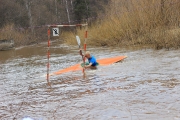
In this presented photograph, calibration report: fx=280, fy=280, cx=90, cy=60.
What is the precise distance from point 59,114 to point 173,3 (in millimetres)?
11803

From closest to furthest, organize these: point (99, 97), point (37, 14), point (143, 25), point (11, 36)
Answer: point (99, 97) < point (143, 25) < point (11, 36) < point (37, 14)

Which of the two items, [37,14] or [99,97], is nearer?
[99,97]

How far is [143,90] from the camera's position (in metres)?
5.68

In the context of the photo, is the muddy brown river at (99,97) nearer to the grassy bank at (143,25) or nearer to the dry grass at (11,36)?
the grassy bank at (143,25)

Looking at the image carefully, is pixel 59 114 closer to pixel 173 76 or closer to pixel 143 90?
pixel 143 90

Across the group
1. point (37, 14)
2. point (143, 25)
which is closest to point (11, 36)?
point (37, 14)

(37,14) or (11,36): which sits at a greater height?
(37,14)

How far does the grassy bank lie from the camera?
44.5ft

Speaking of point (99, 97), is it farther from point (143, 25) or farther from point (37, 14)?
point (37, 14)

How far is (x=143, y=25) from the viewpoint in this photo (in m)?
15.8

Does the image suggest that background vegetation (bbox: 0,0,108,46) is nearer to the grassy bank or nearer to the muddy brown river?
the grassy bank

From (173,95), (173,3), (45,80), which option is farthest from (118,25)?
(173,95)

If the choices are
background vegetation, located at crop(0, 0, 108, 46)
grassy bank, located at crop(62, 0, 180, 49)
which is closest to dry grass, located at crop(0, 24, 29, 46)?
background vegetation, located at crop(0, 0, 108, 46)

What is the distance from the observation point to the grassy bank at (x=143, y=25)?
13570 millimetres
